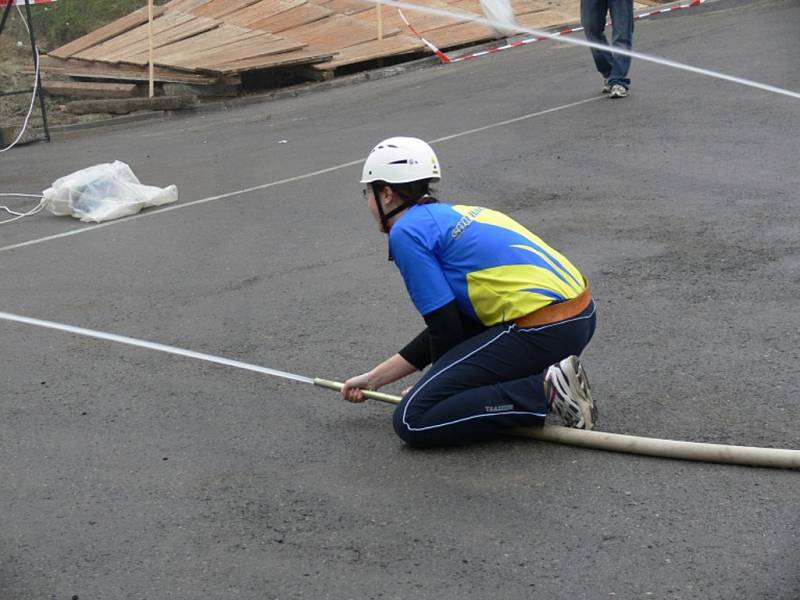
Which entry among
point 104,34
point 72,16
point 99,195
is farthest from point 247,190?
point 72,16

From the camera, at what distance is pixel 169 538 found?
169 inches

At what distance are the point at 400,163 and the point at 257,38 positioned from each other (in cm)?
1263

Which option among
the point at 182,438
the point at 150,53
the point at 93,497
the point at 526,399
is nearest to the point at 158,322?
the point at 182,438

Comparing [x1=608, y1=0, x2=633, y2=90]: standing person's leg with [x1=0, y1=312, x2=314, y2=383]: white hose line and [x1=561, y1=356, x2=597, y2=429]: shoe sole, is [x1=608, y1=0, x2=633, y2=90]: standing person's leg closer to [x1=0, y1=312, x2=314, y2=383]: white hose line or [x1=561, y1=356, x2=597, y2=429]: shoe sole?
[x1=0, y1=312, x2=314, y2=383]: white hose line

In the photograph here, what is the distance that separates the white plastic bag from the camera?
980 centimetres

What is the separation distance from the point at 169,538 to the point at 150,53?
12.3m

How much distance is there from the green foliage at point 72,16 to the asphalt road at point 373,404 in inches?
374

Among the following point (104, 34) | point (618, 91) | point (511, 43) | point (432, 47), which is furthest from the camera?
point (511, 43)

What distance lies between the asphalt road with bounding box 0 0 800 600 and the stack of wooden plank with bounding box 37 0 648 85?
15.3 feet

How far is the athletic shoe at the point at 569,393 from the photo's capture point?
4930 mm

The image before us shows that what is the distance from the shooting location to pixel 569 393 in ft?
16.2

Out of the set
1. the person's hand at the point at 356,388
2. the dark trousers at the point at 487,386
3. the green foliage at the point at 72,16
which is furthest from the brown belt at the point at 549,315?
the green foliage at the point at 72,16

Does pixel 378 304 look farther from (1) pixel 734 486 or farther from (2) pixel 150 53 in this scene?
(2) pixel 150 53

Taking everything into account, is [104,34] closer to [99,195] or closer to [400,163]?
[99,195]
